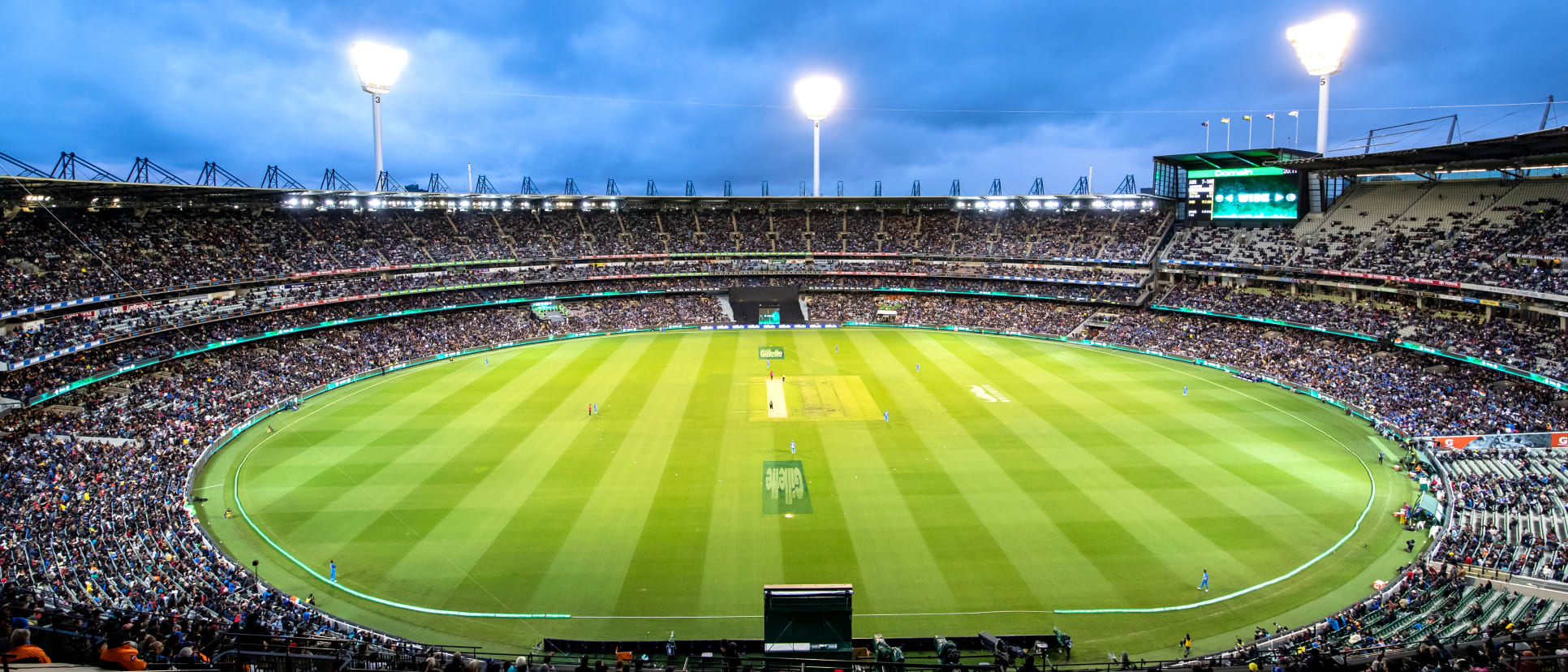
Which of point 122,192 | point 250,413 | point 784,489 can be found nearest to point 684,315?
point 250,413

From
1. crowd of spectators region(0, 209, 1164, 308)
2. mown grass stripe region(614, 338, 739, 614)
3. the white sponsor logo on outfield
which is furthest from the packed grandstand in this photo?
the white sponsor logo on outfield

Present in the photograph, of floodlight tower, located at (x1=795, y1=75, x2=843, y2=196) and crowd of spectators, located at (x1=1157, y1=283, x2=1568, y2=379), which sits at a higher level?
floodlight tower, located at (x1=795, y1=75, x2=843, y2=196)

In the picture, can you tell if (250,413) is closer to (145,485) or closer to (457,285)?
(145,485)

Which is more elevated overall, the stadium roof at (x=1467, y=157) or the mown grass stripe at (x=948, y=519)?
the stadium roof at (x=1467, y=157)

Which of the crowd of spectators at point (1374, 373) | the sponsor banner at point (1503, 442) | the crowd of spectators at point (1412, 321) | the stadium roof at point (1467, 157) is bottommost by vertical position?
the sponsor banner at point (1503, 442)

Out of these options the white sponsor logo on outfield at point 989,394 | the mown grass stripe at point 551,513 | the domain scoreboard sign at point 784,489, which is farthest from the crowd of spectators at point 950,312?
the domain scoreboard sign at point 784,489

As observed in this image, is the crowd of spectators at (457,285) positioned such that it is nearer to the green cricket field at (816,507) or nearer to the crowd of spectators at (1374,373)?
the crowd of spectators at (1374,373)

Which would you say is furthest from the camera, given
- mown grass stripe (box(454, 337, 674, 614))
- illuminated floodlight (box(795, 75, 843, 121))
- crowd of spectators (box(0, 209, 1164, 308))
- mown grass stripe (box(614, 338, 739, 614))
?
illuminated floodlight (box(795, 75, 843, 121))

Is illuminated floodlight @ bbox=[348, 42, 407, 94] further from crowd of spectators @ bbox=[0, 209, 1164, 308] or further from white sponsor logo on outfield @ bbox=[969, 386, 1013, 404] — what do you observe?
white sponsor logo on outfield @ bbox=[969, 386, 1013, 404]
